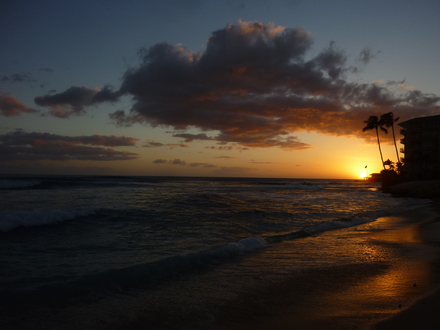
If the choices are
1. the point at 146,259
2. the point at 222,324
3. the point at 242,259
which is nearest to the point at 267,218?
the point at 242,259

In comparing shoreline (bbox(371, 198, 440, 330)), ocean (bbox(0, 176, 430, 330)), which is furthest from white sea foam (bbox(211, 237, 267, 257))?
shoreline (bbox(371, 198, 440, 330))

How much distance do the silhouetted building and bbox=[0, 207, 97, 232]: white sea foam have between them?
6243cm

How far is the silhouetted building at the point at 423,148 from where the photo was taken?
A: 200 ft

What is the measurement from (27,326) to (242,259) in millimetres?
5849

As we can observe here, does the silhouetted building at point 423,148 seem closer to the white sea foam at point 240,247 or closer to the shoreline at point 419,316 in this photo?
the white sea foam at point 240,247

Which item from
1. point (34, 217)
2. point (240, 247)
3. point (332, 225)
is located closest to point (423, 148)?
point (332, 225)

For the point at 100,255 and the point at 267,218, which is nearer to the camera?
the point at 100,255

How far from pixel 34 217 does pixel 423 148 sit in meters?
72.5

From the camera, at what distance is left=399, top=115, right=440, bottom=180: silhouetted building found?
61.0 m

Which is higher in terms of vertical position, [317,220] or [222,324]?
[222,324]

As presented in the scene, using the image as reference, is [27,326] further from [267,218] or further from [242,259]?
[267,218]

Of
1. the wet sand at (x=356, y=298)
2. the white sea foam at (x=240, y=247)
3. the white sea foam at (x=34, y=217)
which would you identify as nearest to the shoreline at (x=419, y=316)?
the wet sand at (x=356, y=298)

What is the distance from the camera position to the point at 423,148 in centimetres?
6400

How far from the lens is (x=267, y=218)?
739 inches
